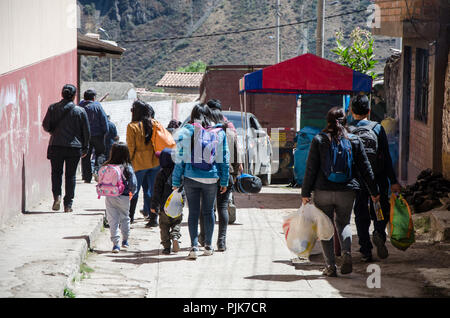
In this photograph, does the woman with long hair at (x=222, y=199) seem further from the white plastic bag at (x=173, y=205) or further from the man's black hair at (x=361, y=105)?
the man's black hair at (x=361, y=105)

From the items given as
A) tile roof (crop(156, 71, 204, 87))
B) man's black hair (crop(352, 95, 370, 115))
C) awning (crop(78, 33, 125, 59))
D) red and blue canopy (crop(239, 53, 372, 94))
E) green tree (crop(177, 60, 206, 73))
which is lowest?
man's black hair (crop(352, 95, 370, 115))

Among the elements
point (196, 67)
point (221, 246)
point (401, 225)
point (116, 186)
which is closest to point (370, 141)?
point (401, 225)

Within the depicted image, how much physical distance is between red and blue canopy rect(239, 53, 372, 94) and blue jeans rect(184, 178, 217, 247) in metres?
5.91

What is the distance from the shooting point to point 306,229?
286 inches

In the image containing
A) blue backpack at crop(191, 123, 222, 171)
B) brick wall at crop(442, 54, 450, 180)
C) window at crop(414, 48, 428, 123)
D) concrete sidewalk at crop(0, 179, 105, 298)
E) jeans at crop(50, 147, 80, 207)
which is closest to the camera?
concrete sidewalk at crop(0, 179, 105, 298)

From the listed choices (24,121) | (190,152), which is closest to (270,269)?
(190,152)

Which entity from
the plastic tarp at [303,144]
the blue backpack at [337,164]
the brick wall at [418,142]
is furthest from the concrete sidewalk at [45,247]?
the brick wall at [418,142]

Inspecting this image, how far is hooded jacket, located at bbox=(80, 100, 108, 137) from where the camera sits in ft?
43.1

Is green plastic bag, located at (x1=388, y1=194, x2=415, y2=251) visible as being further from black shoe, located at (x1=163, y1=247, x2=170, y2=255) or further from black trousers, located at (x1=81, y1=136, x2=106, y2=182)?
black trousers, located at (x1=81, y1=136, x2=106, y2=182)

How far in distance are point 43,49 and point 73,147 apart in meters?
2.47

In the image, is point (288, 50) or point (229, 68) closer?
point (229, 68)

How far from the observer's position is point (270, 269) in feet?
25.5

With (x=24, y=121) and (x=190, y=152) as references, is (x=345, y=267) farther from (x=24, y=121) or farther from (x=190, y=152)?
(x=24, y=121)

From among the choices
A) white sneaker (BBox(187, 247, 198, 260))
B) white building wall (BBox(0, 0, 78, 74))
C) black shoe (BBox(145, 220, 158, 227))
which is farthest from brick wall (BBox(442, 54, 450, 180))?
white building wall (BBox(0, 0, 78, 74))
